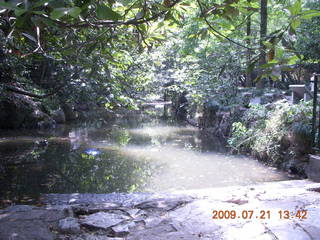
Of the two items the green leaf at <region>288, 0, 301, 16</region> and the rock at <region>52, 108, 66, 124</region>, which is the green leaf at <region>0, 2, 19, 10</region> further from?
the rock at <region>52, 108, 66, 124</region>

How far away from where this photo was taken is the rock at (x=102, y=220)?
2852 mm

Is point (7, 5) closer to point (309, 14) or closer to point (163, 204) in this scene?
point (309, 14)

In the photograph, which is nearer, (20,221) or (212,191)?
(20,221)

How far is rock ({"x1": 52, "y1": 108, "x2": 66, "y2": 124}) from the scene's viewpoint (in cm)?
1610

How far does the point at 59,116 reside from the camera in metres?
16.4

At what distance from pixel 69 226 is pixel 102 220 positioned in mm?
326

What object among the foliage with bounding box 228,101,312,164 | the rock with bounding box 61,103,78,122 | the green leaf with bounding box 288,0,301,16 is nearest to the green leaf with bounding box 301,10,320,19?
the green leaf with bounding box 288,0,301,16

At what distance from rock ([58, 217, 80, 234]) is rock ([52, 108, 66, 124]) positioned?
13.9 meters

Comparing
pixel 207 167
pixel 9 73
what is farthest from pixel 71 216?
pixel 9 73

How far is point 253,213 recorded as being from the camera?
3049mm

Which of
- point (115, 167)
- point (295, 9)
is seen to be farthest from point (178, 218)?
point (115, 167)

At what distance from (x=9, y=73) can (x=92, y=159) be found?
110 inches

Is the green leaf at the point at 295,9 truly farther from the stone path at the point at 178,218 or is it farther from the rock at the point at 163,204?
the rock at the point at 163,204

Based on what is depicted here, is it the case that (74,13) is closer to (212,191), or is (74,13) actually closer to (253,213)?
(253,213)
